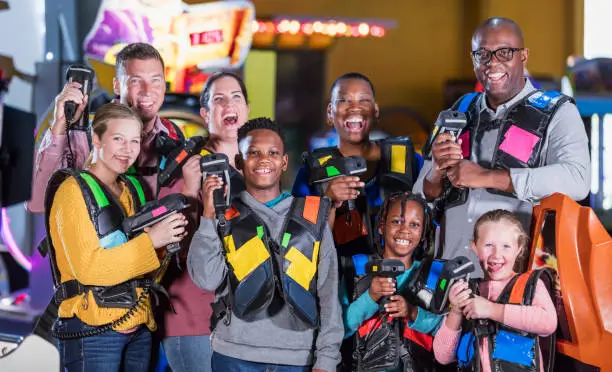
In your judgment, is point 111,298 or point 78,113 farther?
point 78,113

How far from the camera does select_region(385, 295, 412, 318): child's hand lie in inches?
101

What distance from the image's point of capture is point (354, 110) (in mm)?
3068

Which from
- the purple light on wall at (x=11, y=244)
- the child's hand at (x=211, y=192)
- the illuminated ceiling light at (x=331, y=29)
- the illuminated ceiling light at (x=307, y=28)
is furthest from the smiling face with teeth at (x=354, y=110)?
the illuminated ceiling light at (x=331, y=29)

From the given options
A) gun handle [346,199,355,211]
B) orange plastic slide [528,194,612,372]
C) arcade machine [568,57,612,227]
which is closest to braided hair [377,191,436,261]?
gun handle [346,199,355,211]

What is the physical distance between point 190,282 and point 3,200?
3749mm

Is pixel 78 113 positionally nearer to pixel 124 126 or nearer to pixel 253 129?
pixel 124 126

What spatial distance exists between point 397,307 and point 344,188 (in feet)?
1.52

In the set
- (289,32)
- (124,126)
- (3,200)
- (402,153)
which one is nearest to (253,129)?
(124,126)

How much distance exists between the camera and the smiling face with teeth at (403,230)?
2.70 m

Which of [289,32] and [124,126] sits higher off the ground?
[289,32]

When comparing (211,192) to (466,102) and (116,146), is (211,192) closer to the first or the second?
(116,146)

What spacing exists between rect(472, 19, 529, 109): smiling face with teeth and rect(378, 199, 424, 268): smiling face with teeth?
1.71ft

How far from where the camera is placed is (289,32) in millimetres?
8406

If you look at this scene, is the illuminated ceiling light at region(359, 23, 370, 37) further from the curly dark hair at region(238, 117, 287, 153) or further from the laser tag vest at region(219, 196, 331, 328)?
the laser tag vest at region(219, 196, 331, 328)
